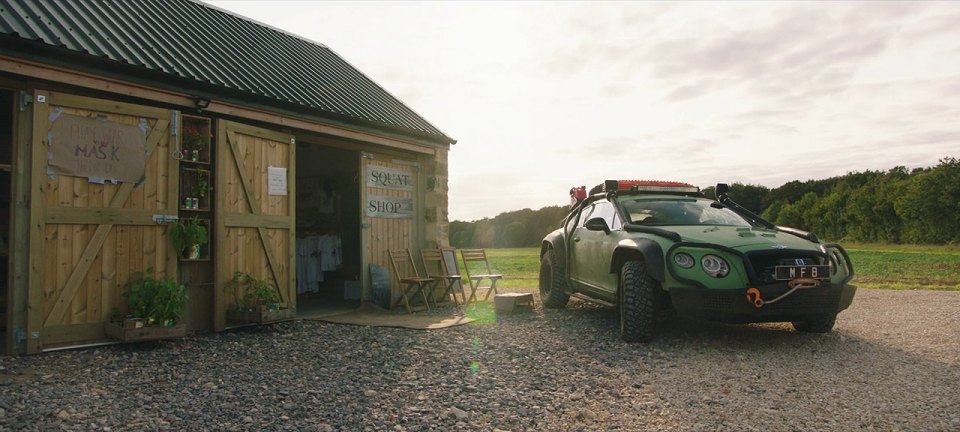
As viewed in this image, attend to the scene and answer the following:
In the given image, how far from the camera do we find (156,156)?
6.92m

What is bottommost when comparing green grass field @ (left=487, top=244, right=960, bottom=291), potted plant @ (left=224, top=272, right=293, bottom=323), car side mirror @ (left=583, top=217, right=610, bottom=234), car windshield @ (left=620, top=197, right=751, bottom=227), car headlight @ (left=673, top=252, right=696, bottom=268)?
green grass field @ (left=487, top=244, right=960, bottom=291)

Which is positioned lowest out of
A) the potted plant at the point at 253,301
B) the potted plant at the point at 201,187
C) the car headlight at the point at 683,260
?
the potted plant at the point at 253,301

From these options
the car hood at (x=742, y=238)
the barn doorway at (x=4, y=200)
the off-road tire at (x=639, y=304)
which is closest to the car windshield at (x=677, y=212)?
the car hood at (x=742, y=238)

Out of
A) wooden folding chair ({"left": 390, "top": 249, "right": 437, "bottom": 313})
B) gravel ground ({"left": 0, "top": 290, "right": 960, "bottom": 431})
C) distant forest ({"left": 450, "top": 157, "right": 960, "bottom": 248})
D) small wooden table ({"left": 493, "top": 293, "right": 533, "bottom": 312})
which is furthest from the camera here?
distant forest ({"left": 450, "top": 157, "right": 960, "bottom": 248})

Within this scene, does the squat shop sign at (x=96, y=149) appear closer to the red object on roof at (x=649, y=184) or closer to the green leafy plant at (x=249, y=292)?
the green leafy plant at (x=249, y=292)

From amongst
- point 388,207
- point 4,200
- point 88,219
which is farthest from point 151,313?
point 388,207

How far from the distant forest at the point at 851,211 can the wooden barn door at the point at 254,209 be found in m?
24.7

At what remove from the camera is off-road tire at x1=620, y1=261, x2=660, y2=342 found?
6336 millimetres

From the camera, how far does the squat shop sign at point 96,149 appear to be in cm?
613

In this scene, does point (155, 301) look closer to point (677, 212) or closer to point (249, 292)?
point (249, 292)

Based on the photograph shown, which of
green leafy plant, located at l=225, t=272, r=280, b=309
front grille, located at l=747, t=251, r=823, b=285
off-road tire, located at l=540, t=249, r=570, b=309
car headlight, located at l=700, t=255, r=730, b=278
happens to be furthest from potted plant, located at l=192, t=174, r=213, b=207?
front grille, located at l=747, t=251, r=823, b=285

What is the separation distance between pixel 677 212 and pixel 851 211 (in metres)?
33.8

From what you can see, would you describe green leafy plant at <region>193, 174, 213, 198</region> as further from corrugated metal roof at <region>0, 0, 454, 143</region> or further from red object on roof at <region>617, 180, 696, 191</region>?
red object on roof at <region>617, 180, 696, 191</region>

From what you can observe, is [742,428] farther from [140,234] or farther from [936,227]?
[936,227]
